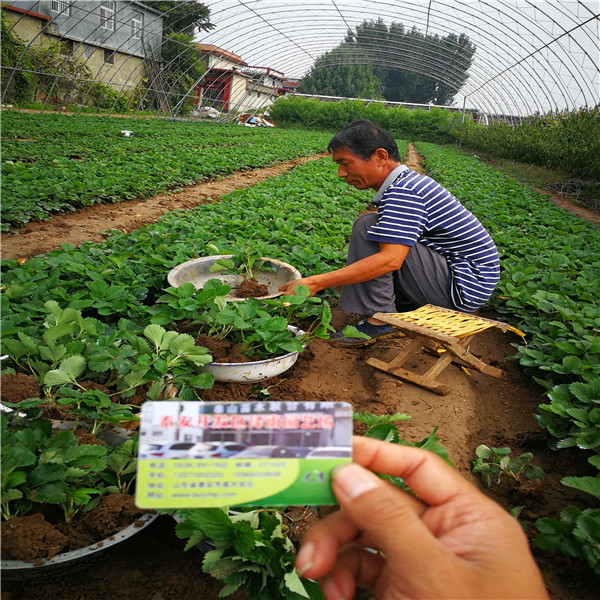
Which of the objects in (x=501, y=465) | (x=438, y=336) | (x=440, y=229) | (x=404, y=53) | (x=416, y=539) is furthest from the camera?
(x=404, y=53)

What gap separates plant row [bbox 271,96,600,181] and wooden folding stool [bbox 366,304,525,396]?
1210 cm

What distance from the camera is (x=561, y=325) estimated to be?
3043mm

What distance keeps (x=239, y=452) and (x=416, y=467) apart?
366mm

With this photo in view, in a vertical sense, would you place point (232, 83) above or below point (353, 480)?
above

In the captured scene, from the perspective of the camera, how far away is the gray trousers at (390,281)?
340 centimetres

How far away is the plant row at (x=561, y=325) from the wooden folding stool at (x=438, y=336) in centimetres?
33

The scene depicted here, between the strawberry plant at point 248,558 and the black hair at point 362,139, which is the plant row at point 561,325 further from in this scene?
the black hair at point 362,139

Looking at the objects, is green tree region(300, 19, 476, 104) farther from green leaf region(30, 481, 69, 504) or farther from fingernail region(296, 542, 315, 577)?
fingernail region(296, 542, 315, 577)

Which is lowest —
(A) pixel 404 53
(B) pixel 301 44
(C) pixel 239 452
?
(C) pixel 239 452

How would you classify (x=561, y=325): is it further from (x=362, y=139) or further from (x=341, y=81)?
(x=341, y=81)

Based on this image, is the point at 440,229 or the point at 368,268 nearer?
the point at 368,268

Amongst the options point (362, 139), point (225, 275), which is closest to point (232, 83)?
point (225, 275)

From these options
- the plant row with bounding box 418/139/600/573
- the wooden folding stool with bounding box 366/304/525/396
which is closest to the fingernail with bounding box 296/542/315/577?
the plant row with bounding box 418/139/600/573

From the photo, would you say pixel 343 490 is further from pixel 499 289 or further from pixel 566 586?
pixel 499 289
